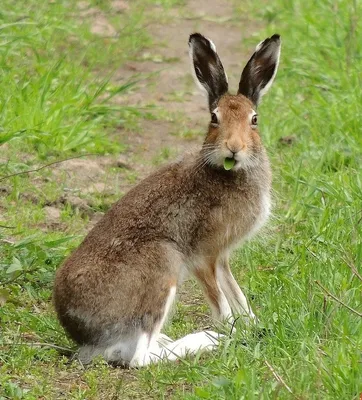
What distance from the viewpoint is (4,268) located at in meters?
6.05

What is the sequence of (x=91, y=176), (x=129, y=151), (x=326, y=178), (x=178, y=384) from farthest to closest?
1. (x=129, y=151)
2. (x=91, y=176)
3. (x=326, y=178)
4. (x=178, y=384)

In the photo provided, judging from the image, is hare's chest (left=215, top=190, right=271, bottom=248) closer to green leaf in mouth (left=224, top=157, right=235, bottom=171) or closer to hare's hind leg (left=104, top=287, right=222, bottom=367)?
green leaf in mouth (left=224, top=157, right=235, bottom=171)

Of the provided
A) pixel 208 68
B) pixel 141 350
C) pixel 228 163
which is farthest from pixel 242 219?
pixel 141 350

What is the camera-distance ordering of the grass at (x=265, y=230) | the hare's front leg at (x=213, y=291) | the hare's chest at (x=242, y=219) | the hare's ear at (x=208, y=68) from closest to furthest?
1. the grass at (x=265, y=230)
2. the hare's front leg at (x=213, y=291)
3. the hare's chest at (x=242, y=219)
4. the hare's ear at (x=208, y=68)

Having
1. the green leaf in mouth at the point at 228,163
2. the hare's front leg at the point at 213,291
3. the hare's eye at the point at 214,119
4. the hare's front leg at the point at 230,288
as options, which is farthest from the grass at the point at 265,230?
the hare's eye at the point at 214,119

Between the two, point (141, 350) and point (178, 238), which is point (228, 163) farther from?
point (141, 350)

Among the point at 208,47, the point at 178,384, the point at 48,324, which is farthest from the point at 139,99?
the point at 178,384

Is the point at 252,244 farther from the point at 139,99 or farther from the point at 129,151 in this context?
the point at 139,99

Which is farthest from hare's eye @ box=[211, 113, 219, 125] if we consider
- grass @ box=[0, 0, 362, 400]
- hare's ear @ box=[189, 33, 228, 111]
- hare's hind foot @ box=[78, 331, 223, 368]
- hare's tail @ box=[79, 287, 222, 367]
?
hare's hind foot @ box=[78, 331, 223, 368]

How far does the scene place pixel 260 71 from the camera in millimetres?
6207

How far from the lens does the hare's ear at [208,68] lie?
19.9 ft

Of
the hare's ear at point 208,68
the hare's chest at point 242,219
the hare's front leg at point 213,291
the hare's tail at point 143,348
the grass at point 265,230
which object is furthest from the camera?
the hare's ear at point 208,68

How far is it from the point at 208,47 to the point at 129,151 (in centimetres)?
245

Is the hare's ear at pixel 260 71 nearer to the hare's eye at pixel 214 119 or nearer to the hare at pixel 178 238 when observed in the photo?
the hare at pixel 178 238
